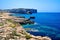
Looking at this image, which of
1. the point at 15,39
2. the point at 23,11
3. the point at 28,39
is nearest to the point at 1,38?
the point at 15,39

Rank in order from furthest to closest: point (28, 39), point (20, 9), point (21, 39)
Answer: point (20, 9)
point (28, 39)
point (21, 39)

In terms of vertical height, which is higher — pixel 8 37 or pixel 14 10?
pixel 8 37

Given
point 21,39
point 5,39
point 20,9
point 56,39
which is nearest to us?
point 5,39

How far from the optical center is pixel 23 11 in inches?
4348

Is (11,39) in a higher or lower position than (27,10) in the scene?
higher

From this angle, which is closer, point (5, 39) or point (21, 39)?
point (5, 39)

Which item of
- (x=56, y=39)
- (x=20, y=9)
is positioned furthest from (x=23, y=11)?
(x=56, y=39)

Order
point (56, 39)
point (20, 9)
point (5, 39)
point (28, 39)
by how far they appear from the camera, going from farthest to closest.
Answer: point (20, 9), point (56, 39), point (28, 39), point (5, 39)

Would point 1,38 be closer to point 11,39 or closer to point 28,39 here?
point 11,39

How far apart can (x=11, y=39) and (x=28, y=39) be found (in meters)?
1.94

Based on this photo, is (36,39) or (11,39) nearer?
(11,39)

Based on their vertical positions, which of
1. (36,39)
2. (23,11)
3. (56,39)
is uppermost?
(36,39)

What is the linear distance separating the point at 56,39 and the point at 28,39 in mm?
6017

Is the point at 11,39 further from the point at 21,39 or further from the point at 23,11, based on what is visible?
the point at 23,11
